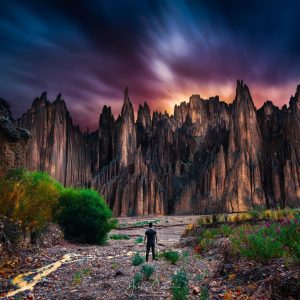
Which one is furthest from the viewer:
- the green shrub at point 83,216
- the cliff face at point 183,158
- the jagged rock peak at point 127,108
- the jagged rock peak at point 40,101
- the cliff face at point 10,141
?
the jagged rock peak at point 127,108

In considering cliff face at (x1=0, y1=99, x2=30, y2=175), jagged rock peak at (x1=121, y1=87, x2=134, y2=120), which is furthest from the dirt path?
jagged rock peak at (x1=121, y1=87, x2=134, y2=120)

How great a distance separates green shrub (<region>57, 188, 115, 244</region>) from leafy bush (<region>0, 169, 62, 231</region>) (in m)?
1.82

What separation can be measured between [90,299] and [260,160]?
83.6 m

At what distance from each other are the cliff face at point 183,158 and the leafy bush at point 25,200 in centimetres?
6689

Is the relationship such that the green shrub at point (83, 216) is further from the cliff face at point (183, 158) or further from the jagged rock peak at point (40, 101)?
the jagged rock peak at point (40, 101)

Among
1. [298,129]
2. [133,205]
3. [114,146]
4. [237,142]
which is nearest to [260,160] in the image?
[237,142]

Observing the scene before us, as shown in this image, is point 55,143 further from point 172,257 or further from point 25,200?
point 172,257

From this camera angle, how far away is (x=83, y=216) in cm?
2441

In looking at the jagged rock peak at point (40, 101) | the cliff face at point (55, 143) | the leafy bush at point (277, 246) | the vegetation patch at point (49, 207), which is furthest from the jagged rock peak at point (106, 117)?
the leafy bush at point (277, 246)

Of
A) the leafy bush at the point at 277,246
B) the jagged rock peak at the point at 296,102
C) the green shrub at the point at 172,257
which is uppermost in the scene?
the jagged rock peak at the point at 296,102

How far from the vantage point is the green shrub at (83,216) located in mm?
23891

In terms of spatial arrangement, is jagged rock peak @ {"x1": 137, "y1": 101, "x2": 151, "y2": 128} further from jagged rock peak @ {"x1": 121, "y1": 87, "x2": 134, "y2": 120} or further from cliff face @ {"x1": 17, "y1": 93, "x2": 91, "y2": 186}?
cliff face @ {"x1": 17, "y1": 93, "x2": 91, "y2": 186}

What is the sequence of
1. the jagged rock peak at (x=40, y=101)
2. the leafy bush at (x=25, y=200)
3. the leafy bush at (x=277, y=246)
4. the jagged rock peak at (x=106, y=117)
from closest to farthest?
the leafy bush at (x=277, y=246) → the leafy bush at (x=25, y=200) → the jagged rock peak at (x=40, y=101) → the jagged rock peak at (x=106, y=117)

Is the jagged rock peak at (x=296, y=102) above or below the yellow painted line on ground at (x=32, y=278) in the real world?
above
